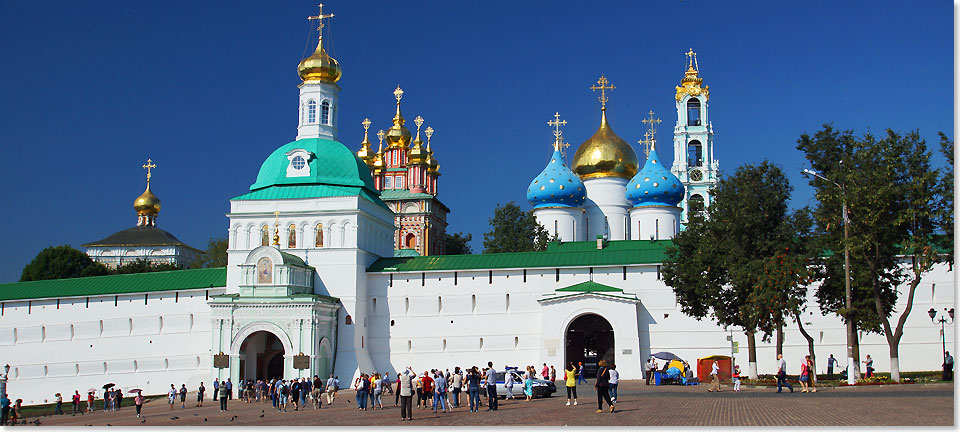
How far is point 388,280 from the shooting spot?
40.7 m

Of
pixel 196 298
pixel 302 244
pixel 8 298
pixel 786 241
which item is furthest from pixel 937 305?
pixel 8 298

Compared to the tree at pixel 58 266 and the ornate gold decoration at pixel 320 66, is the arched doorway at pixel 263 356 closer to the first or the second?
the ornate gold decoration at pixel 320 66

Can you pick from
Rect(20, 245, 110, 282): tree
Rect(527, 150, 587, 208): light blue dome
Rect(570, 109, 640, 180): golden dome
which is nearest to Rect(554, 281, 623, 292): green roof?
Rect(527, 150, 587, 208): light blue dome

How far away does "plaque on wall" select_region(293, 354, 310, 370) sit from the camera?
35.9m

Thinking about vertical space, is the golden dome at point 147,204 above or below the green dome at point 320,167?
above

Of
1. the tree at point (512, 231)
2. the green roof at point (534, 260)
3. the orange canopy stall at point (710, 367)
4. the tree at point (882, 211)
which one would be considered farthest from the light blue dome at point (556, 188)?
the tree at point (882, 211)

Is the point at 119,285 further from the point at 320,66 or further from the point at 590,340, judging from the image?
the point at 590,340

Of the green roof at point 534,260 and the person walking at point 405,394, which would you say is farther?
the green roof at point 534,260

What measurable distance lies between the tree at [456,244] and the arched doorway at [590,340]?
2842cm

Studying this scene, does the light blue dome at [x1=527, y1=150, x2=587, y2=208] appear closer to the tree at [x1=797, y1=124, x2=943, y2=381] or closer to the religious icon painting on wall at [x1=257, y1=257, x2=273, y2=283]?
the religious icon painting on wall at [x1=257, y1=257, x2=273, y2=283]

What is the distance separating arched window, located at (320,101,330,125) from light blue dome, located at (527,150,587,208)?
13.8 meters

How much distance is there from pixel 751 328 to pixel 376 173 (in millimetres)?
41322

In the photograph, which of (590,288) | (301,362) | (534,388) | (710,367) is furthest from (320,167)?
(534,388)

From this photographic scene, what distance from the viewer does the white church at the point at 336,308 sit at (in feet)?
121
